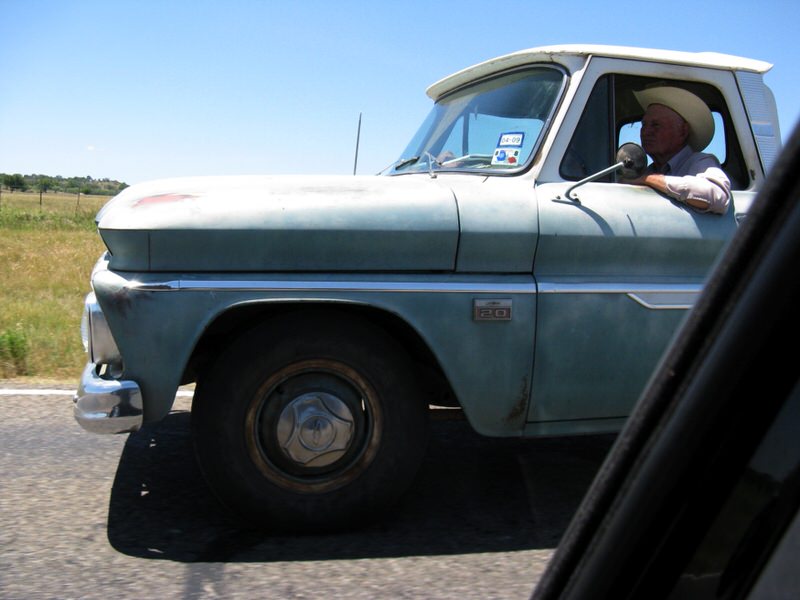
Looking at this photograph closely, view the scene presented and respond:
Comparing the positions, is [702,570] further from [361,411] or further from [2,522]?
[2,522]

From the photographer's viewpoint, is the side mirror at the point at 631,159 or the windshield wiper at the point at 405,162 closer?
the side mirror at the point at 631,159

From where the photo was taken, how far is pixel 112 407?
2867 mm

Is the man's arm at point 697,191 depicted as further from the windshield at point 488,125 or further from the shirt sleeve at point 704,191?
the windshield at point 488,125

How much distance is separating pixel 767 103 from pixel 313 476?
8.70 ft

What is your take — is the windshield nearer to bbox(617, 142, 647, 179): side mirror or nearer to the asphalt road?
bbox(617, 142, 647, 179): side mirror

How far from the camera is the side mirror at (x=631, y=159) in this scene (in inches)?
139

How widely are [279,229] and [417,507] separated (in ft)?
4.29

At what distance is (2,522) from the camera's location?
309cm

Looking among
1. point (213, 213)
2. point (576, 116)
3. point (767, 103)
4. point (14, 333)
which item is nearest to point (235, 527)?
point (213, 213)

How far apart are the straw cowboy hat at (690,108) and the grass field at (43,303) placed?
4.13 m

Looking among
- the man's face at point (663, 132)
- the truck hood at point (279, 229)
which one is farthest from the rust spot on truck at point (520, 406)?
the man's face at point (663, 132)

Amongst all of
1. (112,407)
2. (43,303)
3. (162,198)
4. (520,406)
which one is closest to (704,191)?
(520,406)

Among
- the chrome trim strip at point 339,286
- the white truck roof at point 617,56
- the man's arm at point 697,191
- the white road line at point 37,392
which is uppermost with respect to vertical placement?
the white truck roof at point 617,56

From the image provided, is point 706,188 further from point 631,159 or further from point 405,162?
point 405,162
